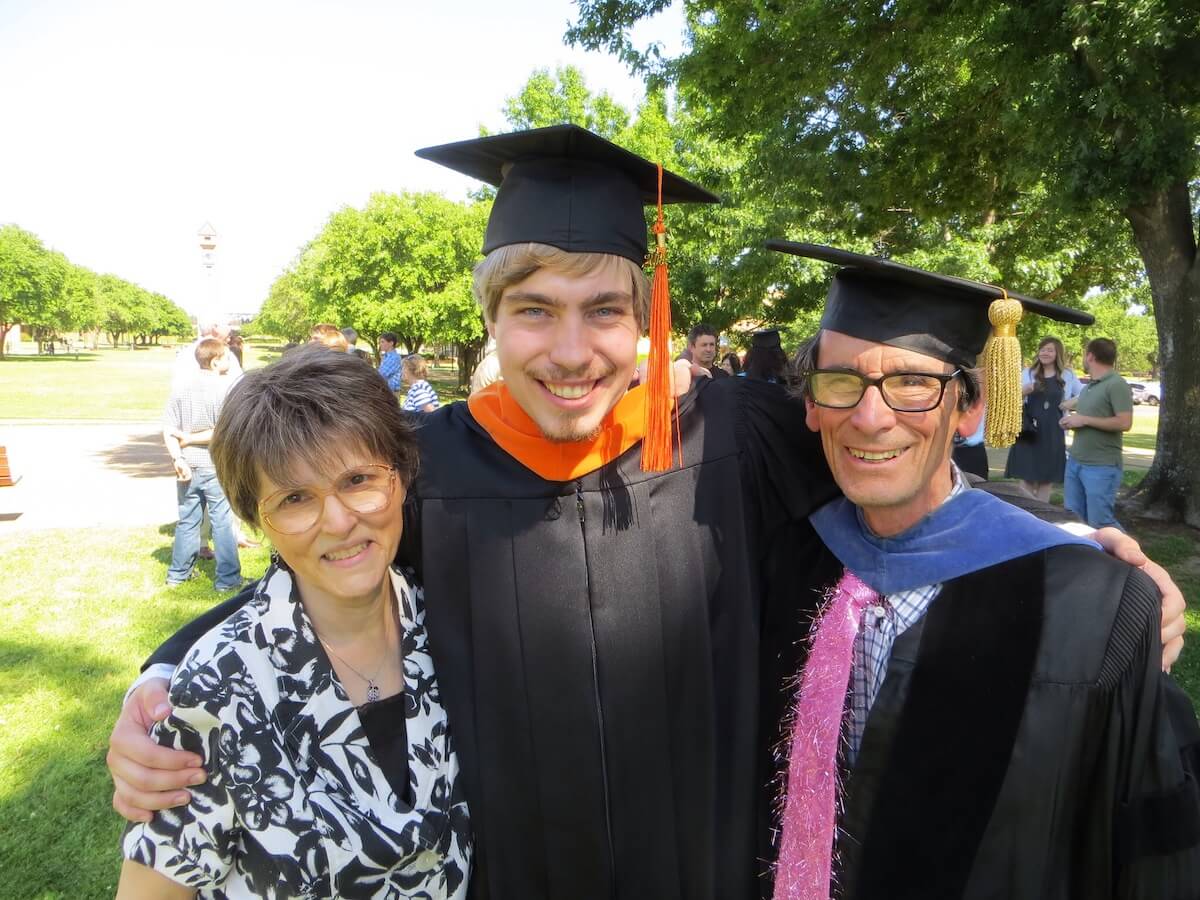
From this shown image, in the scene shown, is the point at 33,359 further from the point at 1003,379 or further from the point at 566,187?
the point at 1003,379

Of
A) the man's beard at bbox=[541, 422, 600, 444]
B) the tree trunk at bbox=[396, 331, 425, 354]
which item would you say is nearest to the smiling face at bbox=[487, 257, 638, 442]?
the man's beard at bbox=[541, 422, 600, 444]

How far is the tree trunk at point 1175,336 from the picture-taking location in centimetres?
696

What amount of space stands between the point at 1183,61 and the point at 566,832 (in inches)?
259

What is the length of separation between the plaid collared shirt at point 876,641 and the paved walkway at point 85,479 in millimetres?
8005

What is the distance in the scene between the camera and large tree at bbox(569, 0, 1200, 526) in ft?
17.3

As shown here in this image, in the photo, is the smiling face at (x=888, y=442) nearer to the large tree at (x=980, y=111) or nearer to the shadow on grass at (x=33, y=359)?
the large tree at (x=980, y=111)

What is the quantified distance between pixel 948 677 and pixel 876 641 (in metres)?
0.15

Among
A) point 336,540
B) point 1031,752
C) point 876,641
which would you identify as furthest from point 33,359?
point 1031,752

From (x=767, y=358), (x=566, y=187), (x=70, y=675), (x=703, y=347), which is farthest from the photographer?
(x=703, y=347)

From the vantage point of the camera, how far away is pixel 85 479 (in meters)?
9.89

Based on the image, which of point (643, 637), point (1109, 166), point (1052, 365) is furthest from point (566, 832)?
point (1052, 365)

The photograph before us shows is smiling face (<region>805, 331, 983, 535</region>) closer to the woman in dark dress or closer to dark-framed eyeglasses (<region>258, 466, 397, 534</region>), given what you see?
dark-framed eyeglasses (<region>258, 466, 397, 534</region>)

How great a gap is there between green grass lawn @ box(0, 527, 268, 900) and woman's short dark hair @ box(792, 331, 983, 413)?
10.2ft

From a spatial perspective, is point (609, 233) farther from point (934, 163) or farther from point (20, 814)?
point (934, 163)
